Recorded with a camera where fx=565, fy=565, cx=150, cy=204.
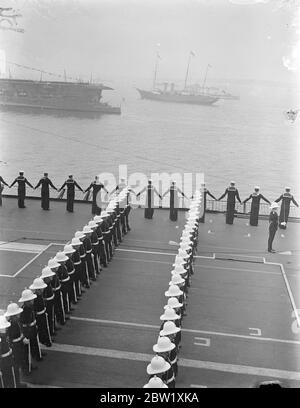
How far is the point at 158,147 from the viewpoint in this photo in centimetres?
7262

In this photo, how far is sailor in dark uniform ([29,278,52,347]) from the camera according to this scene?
9.52 m

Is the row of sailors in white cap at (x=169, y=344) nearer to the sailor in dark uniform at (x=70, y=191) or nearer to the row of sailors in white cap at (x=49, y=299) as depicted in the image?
the row of sailors in white cap at (x=49, y=299)

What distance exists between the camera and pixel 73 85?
96.8m

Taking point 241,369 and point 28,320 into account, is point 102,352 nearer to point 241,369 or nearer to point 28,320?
point 28,320

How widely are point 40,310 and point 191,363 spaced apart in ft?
8.99

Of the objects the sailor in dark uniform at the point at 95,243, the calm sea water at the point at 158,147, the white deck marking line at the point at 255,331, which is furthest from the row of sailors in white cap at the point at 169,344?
the calm sea water at the point at 158,147

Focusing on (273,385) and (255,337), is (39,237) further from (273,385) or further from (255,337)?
(273,385)

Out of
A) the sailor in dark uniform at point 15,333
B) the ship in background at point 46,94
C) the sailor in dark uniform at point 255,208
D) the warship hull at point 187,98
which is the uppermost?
the warship hull at point 187,98

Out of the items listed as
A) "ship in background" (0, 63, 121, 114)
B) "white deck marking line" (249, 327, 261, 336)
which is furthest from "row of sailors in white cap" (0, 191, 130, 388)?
"ship in background" (0, 63, 121, 114)

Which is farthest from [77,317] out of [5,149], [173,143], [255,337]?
[173,143]

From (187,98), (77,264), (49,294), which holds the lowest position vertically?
(49,294)

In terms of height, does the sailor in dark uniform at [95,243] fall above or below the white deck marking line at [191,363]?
above

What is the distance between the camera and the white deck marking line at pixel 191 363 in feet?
31.2

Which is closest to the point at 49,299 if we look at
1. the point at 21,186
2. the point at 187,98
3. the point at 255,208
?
the point at 21,186
